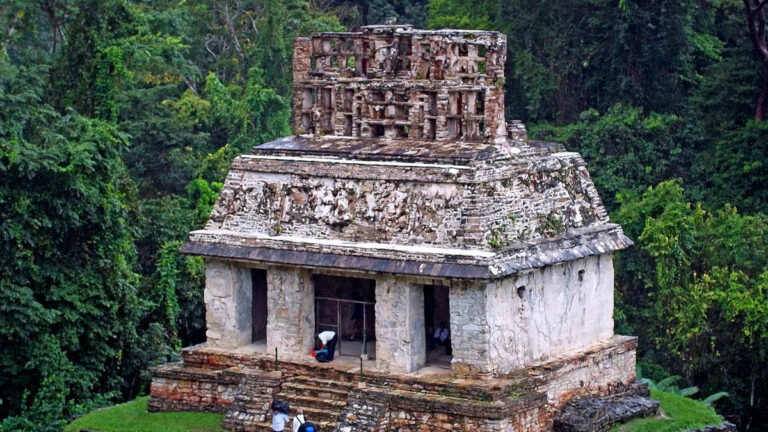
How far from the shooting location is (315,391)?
21.5 metres

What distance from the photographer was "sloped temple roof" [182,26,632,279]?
2072cm

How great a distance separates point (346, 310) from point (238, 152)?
11.3 metres

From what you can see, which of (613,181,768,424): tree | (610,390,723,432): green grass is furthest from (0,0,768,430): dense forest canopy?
(610,390,723,432): green grass

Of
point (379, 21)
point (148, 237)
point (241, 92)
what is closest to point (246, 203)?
point (148, 237)

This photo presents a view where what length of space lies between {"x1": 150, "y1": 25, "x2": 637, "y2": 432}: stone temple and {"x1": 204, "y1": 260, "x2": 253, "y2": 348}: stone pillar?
3 cm

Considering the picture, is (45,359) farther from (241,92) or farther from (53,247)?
(241,92)

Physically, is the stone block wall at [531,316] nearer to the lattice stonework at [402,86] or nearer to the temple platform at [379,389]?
the temple platform at [379,389]

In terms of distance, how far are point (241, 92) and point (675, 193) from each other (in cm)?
1117

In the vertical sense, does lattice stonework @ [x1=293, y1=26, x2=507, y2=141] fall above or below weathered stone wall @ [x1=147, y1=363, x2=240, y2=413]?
above

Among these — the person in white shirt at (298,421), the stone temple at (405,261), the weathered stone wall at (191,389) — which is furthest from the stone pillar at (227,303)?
the person in white shirt at (298,421)

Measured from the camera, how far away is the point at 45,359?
80.3ft

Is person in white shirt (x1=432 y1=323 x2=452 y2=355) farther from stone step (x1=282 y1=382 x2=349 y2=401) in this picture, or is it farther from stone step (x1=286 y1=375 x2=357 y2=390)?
stone step (x1=282 y1=382 x2=349 y2=401)

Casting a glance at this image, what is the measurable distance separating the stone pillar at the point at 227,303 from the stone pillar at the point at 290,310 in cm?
63

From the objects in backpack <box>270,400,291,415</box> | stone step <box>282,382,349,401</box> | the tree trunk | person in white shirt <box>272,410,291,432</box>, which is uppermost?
the tree trunk
